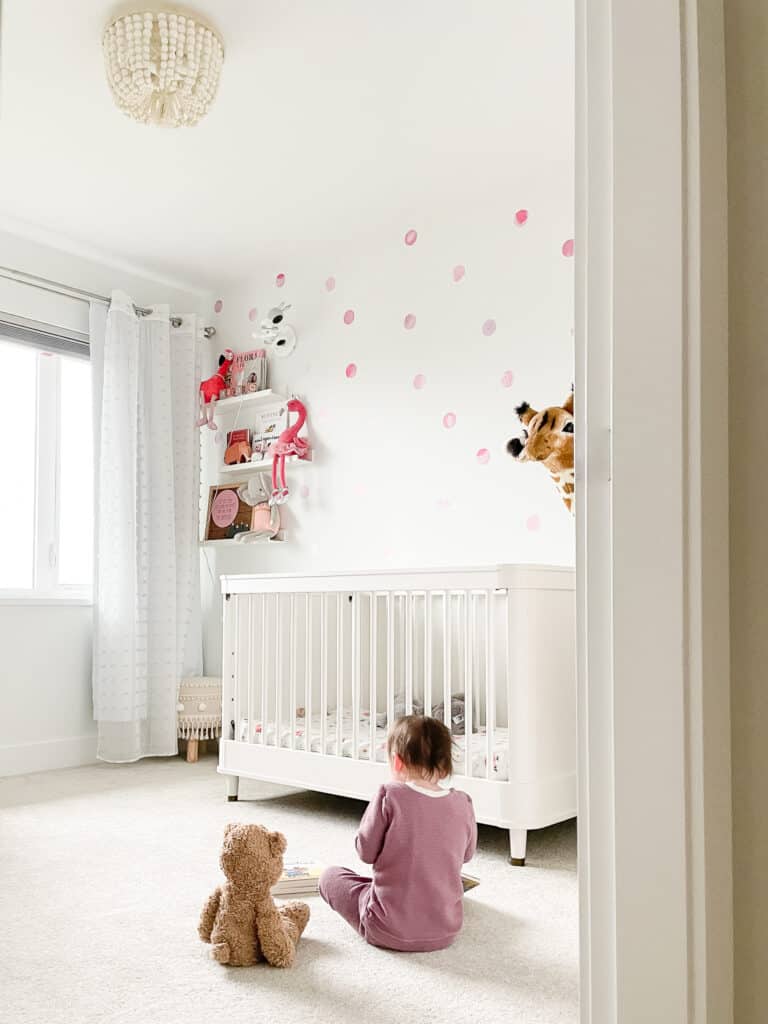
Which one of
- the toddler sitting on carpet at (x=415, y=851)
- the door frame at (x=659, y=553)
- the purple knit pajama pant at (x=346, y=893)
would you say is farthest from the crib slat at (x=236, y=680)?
the door frame at (x=659, y=553)

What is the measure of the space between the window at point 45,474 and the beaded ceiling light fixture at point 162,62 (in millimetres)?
1559

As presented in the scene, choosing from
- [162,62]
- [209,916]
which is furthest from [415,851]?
[162,62]

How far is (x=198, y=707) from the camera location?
13.1 ft

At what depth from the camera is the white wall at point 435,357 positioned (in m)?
3.24

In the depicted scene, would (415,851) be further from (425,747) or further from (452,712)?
(452,712)

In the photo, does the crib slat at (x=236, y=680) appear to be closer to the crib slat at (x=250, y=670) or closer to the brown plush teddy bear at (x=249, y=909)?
the crib slat at (x=250, y=670)

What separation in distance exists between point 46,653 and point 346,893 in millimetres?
2347

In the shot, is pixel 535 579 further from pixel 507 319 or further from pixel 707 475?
pixel 707 475

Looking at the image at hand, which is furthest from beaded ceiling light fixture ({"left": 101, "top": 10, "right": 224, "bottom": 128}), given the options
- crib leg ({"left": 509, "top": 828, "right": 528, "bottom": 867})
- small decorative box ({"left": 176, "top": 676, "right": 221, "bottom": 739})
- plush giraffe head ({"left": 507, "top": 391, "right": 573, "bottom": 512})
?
small decorative box ({"left": 176, "top": 676, "right": 221, "bottom": 739})

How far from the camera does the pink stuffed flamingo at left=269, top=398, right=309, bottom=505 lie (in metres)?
3.95

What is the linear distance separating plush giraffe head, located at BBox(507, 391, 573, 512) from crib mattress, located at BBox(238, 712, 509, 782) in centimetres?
75

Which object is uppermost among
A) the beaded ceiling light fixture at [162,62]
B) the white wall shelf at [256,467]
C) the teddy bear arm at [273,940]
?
the beaded ceiling light fixture at [162,62]

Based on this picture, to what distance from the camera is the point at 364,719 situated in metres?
3.05

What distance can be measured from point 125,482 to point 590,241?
3.36 metres
